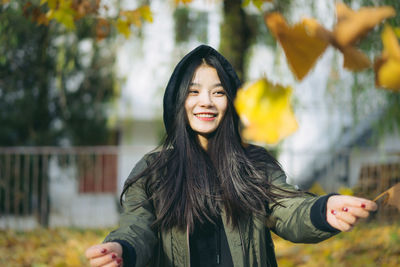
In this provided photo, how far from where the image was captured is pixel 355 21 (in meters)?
0.57

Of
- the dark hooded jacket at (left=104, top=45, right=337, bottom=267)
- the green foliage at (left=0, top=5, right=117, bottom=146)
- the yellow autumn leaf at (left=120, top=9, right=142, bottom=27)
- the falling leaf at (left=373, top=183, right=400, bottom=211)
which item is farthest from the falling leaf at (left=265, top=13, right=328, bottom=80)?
the green foliage at (left=0, top=5, right=117, bottom=146)

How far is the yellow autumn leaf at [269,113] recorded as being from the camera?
622 millimetres

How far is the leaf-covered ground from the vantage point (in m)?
3.31

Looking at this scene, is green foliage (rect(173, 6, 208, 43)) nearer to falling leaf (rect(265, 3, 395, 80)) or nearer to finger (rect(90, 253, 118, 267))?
finger (rect(90, 253, 118, 267))

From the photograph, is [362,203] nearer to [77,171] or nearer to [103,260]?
[103,260]

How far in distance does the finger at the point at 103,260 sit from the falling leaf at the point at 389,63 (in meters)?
0.72

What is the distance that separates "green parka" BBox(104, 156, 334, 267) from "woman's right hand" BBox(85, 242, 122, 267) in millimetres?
174

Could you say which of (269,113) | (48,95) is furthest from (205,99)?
(48,95)

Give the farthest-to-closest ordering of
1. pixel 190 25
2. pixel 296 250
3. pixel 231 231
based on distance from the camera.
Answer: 1. pixel 190 25
2. pixel 296 250
3. pixel 231 231

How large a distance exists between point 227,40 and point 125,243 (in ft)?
10.2

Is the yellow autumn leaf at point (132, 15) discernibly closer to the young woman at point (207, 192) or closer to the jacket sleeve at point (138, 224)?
the young woman at point (207, 192)

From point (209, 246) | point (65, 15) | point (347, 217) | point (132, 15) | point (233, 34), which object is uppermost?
point (233, 34)

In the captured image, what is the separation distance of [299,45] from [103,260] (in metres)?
0.69

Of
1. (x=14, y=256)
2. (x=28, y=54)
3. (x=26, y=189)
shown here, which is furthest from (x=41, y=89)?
(x=14, y=256)
